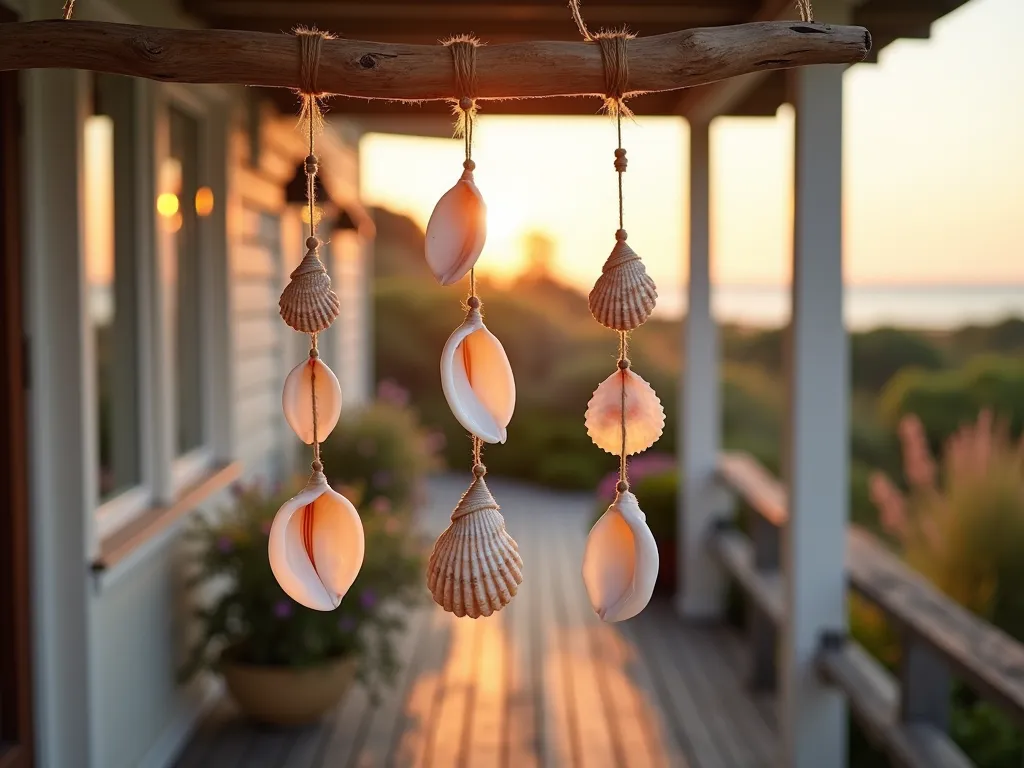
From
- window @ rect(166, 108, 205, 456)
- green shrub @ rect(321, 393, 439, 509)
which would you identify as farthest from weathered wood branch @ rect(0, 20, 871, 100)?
green shrub @ rect(321, 393, 439, 509)

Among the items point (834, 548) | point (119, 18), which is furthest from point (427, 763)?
point (119, 18)

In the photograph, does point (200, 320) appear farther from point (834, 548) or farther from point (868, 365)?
point (868, 365)

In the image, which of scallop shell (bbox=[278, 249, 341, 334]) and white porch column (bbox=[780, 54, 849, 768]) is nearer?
scallop shell (bbox=[278, 249, 341, 334])

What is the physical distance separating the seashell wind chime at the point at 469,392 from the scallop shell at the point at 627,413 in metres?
0.13

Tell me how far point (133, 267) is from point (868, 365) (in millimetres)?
9302

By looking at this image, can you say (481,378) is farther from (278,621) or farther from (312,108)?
(278,621)

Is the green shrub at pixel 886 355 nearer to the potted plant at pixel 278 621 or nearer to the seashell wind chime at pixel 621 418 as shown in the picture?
the potted plant at pixel 278 621

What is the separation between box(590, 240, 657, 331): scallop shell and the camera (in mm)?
1086

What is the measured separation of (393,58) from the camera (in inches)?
42.3

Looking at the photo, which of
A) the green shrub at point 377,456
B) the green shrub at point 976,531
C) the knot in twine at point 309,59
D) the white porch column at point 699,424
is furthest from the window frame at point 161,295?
the green shrub at point 976,531

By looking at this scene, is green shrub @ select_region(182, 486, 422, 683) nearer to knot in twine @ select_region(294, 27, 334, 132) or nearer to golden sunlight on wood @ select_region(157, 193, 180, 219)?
golden sunlight on wood @ select_region(157, 193, 180, 219)

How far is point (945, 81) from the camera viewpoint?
9156mm

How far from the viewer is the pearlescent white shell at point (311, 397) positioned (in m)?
1.16

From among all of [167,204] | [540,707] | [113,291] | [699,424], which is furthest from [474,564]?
[699,424]
